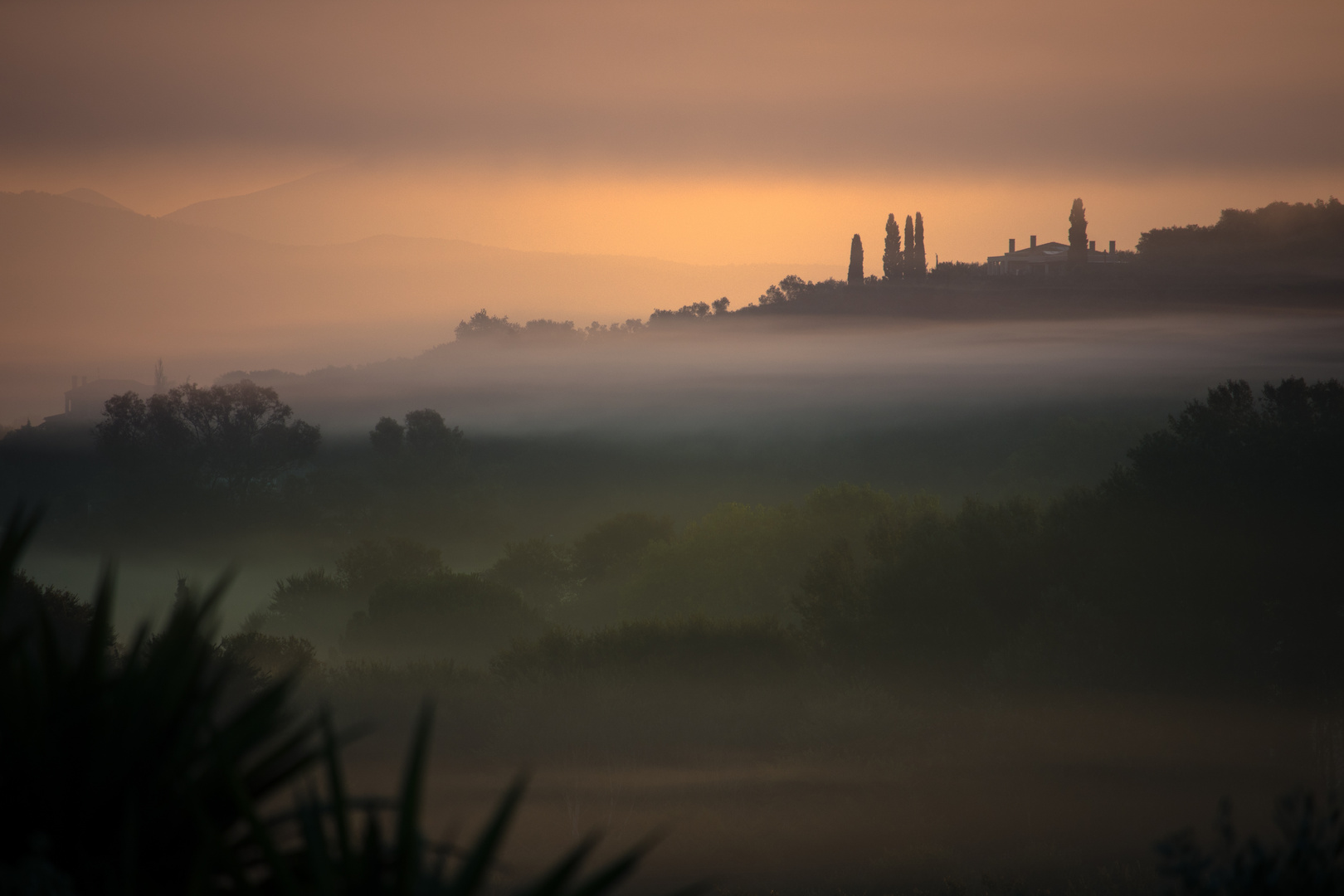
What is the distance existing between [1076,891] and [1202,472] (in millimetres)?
20579

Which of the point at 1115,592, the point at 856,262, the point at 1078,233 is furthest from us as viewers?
the point at 856,262

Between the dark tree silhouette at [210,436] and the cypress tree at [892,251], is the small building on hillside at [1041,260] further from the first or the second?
the dark tree silhouette at [210,436]

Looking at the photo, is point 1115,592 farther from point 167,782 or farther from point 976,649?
point 167,782

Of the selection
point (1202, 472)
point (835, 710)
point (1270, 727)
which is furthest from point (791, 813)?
point (1202, 472)

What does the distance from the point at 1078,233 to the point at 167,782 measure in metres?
153

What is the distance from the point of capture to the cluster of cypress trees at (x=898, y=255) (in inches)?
6135

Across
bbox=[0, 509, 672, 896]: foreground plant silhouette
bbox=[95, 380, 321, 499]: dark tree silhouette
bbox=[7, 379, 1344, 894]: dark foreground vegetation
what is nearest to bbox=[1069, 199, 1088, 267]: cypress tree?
bbox=[7, 379, 1344, 894]: dark foreground vegetation

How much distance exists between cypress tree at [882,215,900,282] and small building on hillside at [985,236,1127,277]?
27.0 metres

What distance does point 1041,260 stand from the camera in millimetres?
184875

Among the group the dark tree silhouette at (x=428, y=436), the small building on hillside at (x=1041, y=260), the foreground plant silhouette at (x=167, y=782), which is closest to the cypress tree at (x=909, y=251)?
the small building on hillside at (x=1041, y=260)

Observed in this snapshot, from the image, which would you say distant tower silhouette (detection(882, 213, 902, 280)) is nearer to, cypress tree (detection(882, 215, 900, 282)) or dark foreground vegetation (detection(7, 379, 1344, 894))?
cypress tree (detection(882, 215, 900, 282))

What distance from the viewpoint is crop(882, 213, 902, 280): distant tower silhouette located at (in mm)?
155387

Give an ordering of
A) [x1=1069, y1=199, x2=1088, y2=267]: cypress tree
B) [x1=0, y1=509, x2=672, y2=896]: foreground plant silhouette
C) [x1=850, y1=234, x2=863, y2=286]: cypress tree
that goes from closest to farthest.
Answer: [x1=0, y1=509, x2=672, y2=896]: foreground plant silhouette < [x1=1069, y1=199, x2=1088, y2=267]: cypress tree < [x1=850, y1=234, x2=863, y2=286]: cypress tree

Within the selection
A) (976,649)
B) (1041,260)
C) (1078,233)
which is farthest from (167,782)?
(1041,260)
